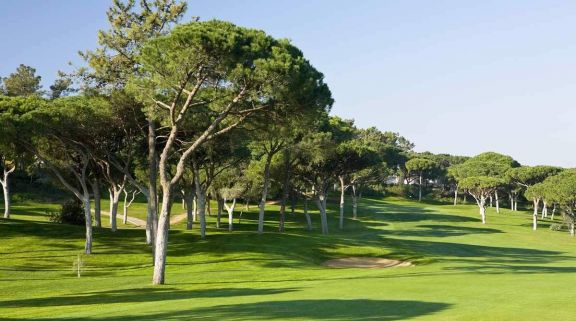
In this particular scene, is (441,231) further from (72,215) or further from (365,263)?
(72,215)

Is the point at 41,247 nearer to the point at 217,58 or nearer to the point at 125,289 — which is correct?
A: the point at 125,289

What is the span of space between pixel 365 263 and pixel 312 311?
2925 cm

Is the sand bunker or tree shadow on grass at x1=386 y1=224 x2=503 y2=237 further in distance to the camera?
tree shadow on grass at x1=386 y1=224 x2=503 y2=237

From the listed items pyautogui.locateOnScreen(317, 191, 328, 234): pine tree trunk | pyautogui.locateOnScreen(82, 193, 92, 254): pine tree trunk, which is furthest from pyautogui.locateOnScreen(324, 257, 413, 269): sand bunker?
pyautogui.locateOnScreen(317, 191, 328, 234): pine tree trunk

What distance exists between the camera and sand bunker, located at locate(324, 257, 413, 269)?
1736 inches

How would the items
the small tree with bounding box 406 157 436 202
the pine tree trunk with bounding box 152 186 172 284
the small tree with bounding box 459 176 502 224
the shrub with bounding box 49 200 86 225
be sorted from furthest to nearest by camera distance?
the small tree with bounding box 406 157 436 202
the small tree with bounding box 459 176 502 224
the shrub with bounding box 49 200 86 225
the pine tree trunk with bounding box 152 186 172 284

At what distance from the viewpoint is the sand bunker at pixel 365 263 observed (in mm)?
44094

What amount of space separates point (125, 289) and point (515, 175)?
123103 mm

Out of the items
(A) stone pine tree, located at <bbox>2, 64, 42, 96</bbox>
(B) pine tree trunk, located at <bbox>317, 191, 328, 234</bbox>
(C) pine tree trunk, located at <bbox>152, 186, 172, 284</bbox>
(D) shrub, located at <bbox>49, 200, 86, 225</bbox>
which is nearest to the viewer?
(C) pine tree trunk, located at <bbox>152, 186, 172, 284</bbox>

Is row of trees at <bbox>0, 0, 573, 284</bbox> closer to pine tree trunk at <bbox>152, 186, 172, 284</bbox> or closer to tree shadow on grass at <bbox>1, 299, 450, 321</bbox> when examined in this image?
A: pine tree trunk at <bbox>152, 186, 172, 284</bbox>

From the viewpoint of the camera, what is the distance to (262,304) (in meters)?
19.8

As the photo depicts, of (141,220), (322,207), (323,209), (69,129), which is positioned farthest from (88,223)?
(141,220)

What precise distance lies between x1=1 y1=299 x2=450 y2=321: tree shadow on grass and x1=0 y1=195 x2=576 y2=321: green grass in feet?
0.12

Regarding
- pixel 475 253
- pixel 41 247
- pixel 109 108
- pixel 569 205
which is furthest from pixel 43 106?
pixel 569 205
